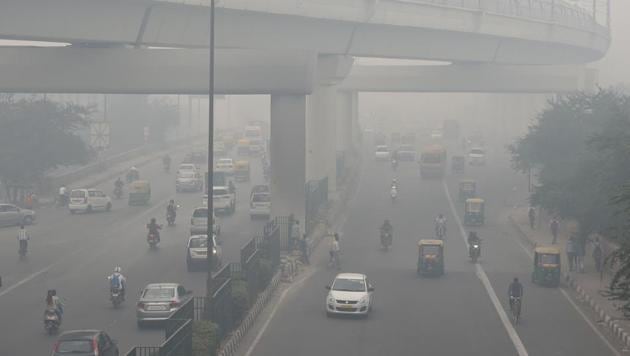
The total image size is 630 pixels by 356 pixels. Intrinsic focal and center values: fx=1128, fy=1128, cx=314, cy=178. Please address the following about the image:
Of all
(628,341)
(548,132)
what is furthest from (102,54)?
(548,132)

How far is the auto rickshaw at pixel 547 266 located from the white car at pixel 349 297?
932 cm

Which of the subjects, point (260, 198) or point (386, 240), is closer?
point (386, 240)

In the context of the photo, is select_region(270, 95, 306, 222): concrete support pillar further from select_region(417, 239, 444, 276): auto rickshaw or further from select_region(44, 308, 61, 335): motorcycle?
select_region(44, 308, 61, 335): motorcycle

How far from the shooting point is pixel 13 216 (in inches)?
2375

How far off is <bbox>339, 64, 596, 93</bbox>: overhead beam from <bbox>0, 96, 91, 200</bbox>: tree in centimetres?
2438

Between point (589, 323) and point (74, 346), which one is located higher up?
point (74, 346)

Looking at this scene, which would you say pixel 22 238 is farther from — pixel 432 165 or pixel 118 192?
pixel 432 165

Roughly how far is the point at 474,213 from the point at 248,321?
105 ft

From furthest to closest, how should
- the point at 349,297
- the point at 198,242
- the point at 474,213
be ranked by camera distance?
1. the point at 474,213
2. the point at 198,242
3. the point at 349,297

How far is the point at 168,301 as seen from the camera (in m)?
30.9

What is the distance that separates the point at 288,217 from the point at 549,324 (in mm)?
18089

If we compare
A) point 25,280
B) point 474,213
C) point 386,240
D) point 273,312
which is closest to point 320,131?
point 474,213

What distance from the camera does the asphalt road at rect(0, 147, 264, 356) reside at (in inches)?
1227

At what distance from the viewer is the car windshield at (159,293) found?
102ft
